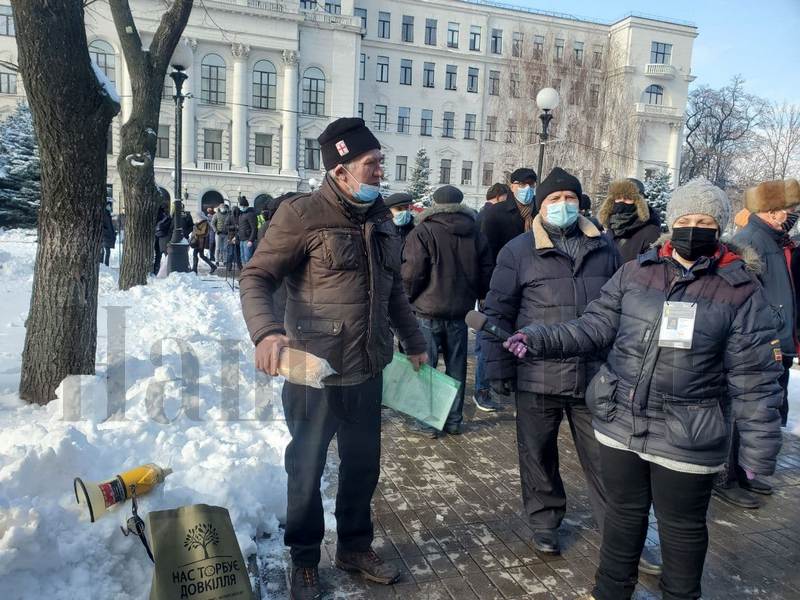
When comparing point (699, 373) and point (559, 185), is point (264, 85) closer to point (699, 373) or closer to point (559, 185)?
point (559, 185)

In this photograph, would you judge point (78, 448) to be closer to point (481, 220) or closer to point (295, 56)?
point (481, 220)

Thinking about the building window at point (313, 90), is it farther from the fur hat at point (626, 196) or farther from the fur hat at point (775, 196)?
the fur hat at point (775, 196)

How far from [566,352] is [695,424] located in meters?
0.65

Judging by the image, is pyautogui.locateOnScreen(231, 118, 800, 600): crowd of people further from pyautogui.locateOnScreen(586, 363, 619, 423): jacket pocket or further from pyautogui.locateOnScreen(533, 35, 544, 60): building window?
pyautogui.locateOnScreen(533, 35, 544, 60): building window

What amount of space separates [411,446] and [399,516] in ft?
4.06

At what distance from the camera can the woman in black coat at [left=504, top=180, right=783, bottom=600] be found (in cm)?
234

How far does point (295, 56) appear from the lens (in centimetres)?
4678

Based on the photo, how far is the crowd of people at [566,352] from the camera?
2395 millimetres

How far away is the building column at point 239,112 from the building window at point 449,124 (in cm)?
1836

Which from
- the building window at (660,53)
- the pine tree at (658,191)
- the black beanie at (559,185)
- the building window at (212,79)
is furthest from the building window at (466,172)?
the black beanie at (559,185)

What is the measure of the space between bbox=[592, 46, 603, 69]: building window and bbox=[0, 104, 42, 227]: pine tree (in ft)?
134

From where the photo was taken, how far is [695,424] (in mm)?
2383

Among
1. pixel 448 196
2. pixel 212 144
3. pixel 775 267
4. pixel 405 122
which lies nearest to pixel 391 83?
pixel 405 122

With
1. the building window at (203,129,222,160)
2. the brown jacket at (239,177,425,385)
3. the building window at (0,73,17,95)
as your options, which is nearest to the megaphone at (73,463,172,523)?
the brown jacket at (239,177,425,385)
